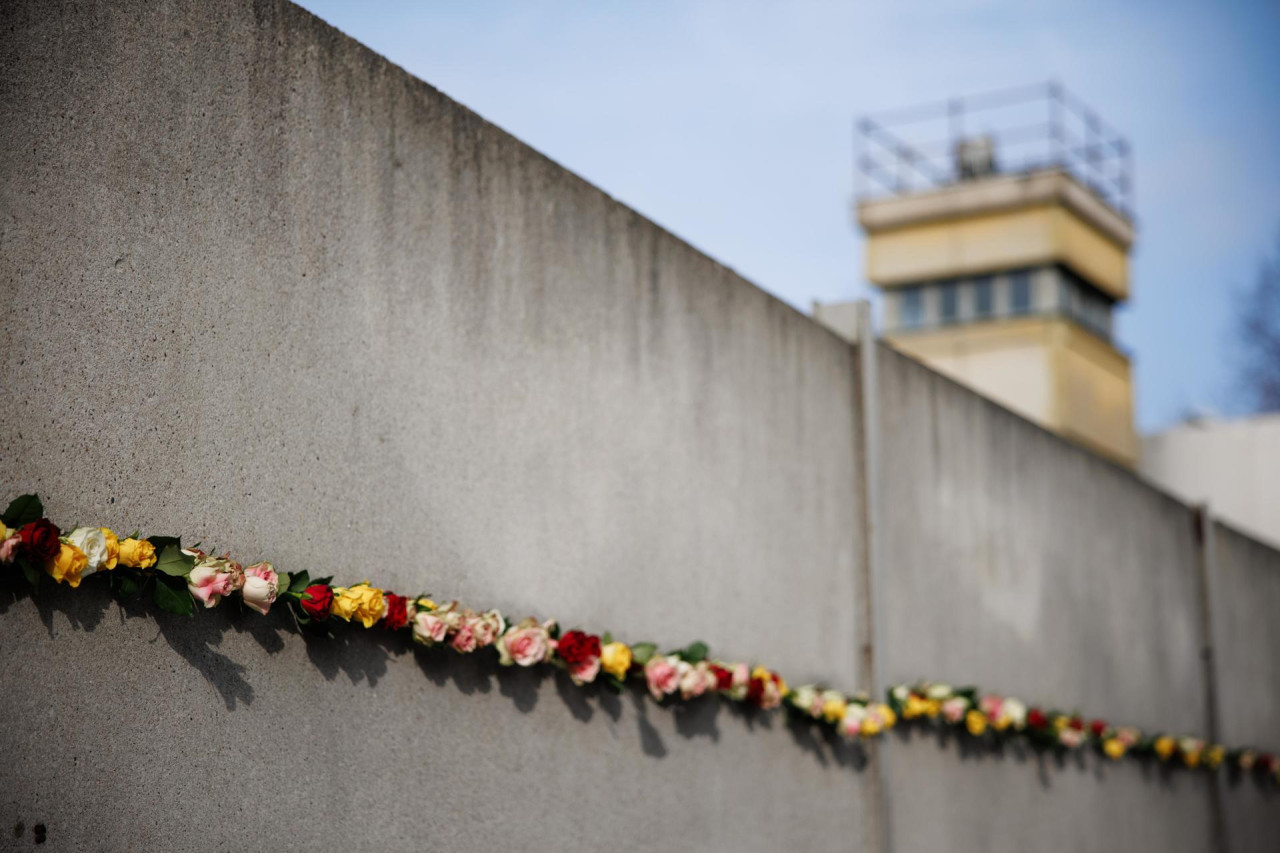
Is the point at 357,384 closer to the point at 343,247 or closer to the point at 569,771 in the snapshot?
the point at 343,247

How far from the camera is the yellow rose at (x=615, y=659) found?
3340 millimetres

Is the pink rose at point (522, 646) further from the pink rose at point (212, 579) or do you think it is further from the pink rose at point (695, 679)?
the pink rose at point (212, 579)

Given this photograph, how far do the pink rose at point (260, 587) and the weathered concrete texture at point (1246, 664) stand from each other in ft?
23.0

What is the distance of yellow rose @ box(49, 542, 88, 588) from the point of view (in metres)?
2.14

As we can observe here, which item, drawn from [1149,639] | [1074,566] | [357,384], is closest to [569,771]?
[357,384]

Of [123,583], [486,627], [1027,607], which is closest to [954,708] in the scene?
[1027,607]

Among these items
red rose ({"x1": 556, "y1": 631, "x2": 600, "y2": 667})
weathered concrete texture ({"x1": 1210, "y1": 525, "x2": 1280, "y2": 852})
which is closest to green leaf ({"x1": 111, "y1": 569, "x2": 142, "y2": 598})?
red rose ({"x1": 556, "y1": 631, "x2": 600, "y2": 667})

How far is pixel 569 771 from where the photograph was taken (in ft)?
10.8

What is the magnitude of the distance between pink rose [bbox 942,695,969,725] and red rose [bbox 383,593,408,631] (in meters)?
Result: 2.87

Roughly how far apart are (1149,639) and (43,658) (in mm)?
6387

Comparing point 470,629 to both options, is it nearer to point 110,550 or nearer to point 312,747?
point 312,747

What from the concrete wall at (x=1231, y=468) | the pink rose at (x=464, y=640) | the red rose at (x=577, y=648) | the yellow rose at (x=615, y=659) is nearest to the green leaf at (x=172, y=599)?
the pink rose at (x=464, y=640)

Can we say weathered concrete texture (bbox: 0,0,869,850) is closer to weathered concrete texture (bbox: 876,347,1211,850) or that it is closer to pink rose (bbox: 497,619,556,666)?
pink rose (bbox: 497,619,556,666)

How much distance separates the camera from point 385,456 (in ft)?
9.47
